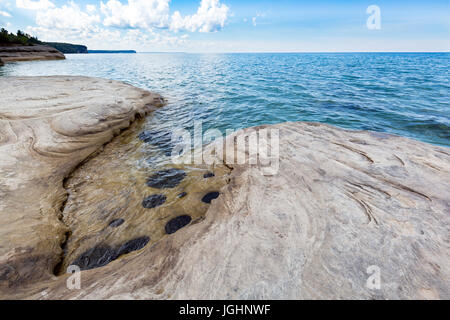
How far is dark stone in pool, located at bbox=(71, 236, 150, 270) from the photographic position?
9.22 ft

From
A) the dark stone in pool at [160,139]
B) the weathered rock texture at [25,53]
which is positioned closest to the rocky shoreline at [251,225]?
the dark stone in pool at [160,139]

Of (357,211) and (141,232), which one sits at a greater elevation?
(357,211)

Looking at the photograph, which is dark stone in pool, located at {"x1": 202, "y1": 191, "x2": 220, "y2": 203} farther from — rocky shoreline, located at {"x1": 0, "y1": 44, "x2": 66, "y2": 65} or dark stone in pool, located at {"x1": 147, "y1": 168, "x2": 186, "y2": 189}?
rocky shoreline, located at {"x1": 0, "y1": 44, "x2": 66, "y2": 65}

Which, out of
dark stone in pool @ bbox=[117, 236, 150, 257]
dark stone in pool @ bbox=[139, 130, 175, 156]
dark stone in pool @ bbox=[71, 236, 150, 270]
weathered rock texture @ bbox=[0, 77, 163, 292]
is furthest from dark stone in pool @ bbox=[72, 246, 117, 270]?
dark stone in pool @ bbox=[139, 130, 175, 156]

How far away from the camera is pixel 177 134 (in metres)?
7.97

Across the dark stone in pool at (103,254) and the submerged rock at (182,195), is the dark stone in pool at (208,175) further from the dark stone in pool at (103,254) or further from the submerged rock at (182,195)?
the dark stone in pool at (103,254)

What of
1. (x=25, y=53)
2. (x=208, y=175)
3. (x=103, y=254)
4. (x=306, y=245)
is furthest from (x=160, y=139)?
(x=25, y=53)

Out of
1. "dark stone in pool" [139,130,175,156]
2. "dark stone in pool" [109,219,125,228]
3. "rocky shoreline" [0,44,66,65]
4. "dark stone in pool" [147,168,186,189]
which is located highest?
"rocky shoreline" [0,44,66,65]

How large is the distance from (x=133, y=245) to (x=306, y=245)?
102 inches

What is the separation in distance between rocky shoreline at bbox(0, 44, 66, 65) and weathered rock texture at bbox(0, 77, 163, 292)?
165 feet
